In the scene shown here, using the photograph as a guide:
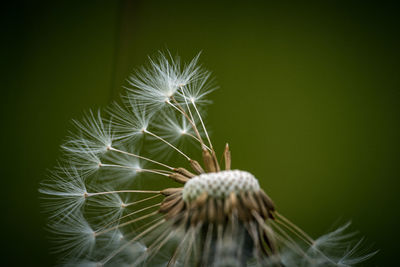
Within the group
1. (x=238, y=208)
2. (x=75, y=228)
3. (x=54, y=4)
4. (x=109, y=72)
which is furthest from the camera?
(x=109, y=72)

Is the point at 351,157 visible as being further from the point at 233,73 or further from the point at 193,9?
the point at 193,9

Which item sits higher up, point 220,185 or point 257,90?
point 257,90

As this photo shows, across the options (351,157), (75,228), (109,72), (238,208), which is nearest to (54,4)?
(109,72)

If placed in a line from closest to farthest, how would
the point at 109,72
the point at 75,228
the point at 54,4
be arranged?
the point at 75,228
the point at 54,4
the point at 109,72

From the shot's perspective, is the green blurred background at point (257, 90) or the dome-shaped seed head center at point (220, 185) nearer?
the dome-shaped seed head center at point (220, 185)

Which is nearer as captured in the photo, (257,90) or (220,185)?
(220,185)
